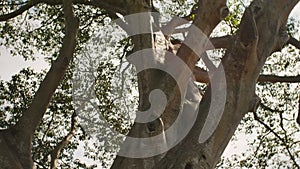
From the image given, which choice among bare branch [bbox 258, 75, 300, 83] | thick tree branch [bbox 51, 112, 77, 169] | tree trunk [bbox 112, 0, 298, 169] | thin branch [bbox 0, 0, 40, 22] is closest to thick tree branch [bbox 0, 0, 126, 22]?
thin branch [bbox 0, 0, 40, 22]

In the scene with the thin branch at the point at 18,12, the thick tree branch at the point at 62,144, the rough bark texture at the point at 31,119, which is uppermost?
the thin branch at the point at 18,12

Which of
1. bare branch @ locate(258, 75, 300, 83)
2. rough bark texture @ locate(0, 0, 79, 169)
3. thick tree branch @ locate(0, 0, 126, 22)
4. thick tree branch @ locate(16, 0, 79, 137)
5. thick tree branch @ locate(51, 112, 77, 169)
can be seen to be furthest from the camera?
thick tree branch @ locate(0, 0, 126, 22)

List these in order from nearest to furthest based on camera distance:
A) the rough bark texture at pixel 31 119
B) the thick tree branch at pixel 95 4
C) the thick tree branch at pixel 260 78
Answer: the rough bark texture at pixel 31 119 → the thick tree branch at pixel 260 78 → the thick tree branch at pixel 95 4

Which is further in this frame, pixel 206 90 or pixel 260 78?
pixel 260 78

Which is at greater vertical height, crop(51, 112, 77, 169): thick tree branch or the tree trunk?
crop(51, 112, 77, 169): thick tree branch

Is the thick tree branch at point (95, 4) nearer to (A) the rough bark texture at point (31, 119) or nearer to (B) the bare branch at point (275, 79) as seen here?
(A) the rough bark texture at point (31, 119)

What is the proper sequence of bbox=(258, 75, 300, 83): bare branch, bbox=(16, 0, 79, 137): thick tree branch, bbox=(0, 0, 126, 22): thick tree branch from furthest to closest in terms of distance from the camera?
bbox=(0, 0, 126, 22): thick tree branch → bbox=(258, 75, 300, 83): bare branch → bbox=(16, 0, 79, 137): thick tree branch

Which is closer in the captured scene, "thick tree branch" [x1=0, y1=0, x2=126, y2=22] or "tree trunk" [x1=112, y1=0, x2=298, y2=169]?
"tree trunk" [x1=112, y1=0, x2=298, y2=169]

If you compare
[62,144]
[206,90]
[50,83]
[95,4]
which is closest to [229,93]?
[206,90]

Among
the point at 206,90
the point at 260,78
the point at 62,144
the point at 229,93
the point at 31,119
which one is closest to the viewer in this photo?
the point at 229,93

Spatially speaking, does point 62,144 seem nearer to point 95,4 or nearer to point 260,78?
point 95,4

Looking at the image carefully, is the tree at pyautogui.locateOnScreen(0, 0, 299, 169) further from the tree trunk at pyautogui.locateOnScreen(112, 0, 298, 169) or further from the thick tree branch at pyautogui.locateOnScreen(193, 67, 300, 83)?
the thick tree branch at pyautogui.locateOnScreen(193, 67, 300, 83)

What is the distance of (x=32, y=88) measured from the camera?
13008mm

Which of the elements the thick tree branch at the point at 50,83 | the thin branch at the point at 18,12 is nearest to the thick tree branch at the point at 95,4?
the thin branch at the point at 18,12
